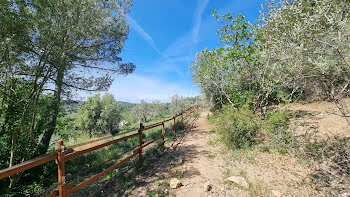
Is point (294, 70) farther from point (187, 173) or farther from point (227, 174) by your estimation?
point (187, 173)

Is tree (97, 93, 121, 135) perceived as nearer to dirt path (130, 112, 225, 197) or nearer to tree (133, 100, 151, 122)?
dirt path (130, 112, 225, 197)

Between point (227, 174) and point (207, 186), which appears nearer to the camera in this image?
point (207, 186)

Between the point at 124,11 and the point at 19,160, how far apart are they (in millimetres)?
6919

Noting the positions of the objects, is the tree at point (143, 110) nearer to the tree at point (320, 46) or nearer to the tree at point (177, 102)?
the tree at point (177, 102)

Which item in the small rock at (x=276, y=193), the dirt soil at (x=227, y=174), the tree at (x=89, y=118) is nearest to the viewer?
the small rock at (x=276, y=193)

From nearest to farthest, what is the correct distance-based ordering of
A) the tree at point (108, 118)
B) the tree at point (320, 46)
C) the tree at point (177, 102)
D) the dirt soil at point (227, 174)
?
the tree at point (320, 46) → the dirt soil at point (227, 174) → the tree at point (108, 118) → the tree at point (177, 102)

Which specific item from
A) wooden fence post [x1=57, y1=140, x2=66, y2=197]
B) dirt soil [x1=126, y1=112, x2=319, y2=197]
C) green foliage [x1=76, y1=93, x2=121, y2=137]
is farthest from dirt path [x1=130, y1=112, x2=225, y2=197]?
green foliage [x1=76, y1=93, x2=121, y2=137]

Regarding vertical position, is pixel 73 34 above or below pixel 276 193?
above

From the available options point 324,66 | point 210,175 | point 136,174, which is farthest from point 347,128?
point 136,174

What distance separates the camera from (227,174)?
344 cm

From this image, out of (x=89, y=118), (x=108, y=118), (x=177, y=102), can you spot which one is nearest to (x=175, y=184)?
(x=108, y=118)

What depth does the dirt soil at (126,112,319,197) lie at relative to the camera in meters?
2.82

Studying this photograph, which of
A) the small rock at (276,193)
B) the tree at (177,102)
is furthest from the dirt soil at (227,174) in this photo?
the tree at (177,102)

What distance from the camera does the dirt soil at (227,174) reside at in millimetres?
2818
